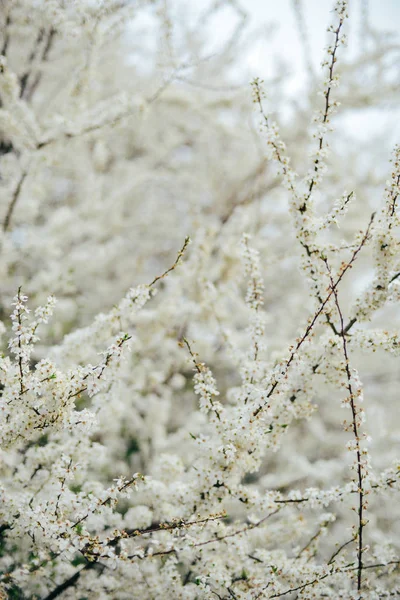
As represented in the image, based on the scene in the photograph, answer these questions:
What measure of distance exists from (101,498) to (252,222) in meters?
3.82

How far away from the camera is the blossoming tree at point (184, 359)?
1.92m

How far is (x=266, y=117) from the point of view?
2.16 m

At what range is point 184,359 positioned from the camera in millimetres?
2668

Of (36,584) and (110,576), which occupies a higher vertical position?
(110,576)

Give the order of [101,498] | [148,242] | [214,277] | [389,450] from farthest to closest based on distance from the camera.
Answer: [148,242] < [389,450] < [214,277] < [101,498]

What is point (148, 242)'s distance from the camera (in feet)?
22.2

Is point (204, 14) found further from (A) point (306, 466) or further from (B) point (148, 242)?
(A) point (306, 466)

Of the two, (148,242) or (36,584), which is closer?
(36,584)

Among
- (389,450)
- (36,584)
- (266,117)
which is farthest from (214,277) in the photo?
(389,450)

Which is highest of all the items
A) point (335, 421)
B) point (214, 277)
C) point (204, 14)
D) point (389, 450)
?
point (204, 14)

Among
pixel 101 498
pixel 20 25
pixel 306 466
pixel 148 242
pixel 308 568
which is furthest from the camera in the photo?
pixel 148 242

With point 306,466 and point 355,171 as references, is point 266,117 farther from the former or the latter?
point 355,171

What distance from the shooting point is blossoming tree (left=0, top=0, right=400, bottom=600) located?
1.92m

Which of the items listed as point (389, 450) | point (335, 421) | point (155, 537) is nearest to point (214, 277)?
Result: point (155, 537)
